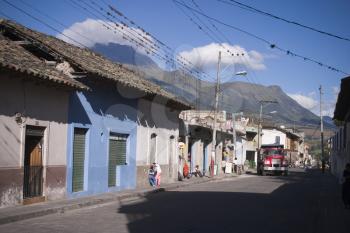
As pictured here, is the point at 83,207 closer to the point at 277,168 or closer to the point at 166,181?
the point at 166,181

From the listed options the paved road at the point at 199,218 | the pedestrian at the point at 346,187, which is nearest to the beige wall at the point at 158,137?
the paved road at the point at 199,218

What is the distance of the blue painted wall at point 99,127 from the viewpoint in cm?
1934

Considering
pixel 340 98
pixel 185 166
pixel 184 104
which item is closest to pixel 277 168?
pixel 185 166

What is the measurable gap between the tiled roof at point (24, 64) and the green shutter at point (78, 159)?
2.71m

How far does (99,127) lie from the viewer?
21.4 meters

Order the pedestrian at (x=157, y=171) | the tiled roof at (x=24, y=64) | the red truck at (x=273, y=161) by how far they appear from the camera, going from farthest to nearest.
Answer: the red truck at (x=273, y=161) → the pedestrian at (x=157, y=171) → the tiled roof at (x=24, y=64)

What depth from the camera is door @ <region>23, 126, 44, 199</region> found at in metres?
16.4

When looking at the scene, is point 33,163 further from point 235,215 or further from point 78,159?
point 235,215

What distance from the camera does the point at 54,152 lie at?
17.9 m

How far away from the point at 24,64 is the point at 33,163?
351cm

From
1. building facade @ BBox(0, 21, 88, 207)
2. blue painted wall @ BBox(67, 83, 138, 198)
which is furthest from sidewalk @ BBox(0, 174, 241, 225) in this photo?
blue painted wall @ BBox(67, 83, 138, 198)

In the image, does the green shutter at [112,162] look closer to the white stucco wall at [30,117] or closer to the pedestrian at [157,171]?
the pedestrian at [157,171]

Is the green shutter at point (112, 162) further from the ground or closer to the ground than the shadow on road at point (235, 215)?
further from the ground

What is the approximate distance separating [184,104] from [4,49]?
53.5 ft
